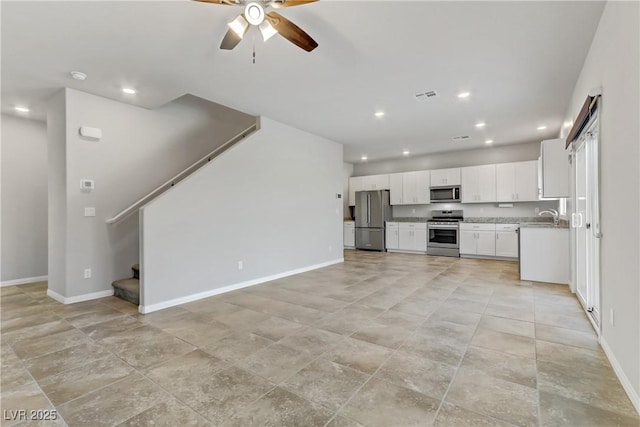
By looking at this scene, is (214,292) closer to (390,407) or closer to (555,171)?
(390,407)

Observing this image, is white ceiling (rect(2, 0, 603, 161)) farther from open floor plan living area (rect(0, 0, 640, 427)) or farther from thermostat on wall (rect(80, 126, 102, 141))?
thermostat on wall (rect(80, 126, 102, 141))

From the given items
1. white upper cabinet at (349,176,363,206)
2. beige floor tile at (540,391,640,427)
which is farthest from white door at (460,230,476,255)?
beige floor tile at (540,391,640,427)

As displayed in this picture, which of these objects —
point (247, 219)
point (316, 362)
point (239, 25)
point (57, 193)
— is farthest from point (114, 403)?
point (57, 193)

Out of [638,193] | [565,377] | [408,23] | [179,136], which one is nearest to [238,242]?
[179,136]

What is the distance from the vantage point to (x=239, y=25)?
7.25ft

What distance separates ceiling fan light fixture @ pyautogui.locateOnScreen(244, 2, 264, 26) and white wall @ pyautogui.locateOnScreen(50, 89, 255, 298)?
3.12 metres

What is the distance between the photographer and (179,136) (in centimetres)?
515

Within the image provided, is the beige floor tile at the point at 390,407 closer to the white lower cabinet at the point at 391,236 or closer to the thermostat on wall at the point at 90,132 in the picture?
the thermostat on wall at the point at 90,132

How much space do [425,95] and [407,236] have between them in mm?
4708

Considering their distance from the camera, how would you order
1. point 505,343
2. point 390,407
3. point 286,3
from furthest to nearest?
point 505,343 → point 286,3 → point 390,407

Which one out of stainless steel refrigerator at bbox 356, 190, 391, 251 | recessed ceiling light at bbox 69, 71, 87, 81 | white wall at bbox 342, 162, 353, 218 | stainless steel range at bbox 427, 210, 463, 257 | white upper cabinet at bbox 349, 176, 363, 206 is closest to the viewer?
recessed ceiling light at bbox 69, 71, 87, 81

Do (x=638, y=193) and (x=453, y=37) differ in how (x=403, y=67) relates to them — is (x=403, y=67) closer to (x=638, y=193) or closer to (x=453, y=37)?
(x=453, y=37)

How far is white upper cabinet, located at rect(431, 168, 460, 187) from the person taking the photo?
7.68 m

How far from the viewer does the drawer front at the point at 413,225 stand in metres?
7.88
